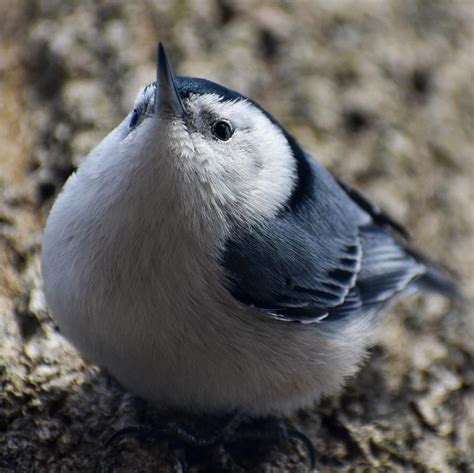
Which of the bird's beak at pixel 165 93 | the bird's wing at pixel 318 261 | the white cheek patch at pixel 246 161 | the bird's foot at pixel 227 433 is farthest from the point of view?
the bird's foot at pixel 227 433

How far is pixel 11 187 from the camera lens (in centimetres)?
293

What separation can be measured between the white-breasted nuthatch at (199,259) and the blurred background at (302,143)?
0.22 meters

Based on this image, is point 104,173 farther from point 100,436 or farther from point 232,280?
point 100,436

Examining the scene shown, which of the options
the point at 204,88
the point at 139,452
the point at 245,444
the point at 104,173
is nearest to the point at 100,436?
the point at 139,452

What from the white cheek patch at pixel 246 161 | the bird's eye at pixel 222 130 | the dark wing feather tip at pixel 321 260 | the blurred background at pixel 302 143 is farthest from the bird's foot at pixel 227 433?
the bird's eye at pixel 222 130

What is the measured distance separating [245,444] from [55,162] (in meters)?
1.36

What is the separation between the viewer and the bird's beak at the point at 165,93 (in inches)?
73.9

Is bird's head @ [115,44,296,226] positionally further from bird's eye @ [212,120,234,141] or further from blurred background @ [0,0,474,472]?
blurred background @ [0,0,474,472]

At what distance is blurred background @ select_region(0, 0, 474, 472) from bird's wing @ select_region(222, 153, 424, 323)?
33 centimetres

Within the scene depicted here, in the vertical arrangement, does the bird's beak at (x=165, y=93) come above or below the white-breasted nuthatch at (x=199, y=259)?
above

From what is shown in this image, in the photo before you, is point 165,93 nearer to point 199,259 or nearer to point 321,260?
point 199,259

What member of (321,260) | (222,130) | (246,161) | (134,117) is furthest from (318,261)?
(134,117)

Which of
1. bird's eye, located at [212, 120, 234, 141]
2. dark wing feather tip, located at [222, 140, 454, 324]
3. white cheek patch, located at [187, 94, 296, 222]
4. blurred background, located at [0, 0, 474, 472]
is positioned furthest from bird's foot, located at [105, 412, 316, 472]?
bird's eye, located at [212, 120, 234, 141]

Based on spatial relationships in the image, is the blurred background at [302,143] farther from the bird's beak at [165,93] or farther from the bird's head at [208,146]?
the bird's beak at [165,93]
